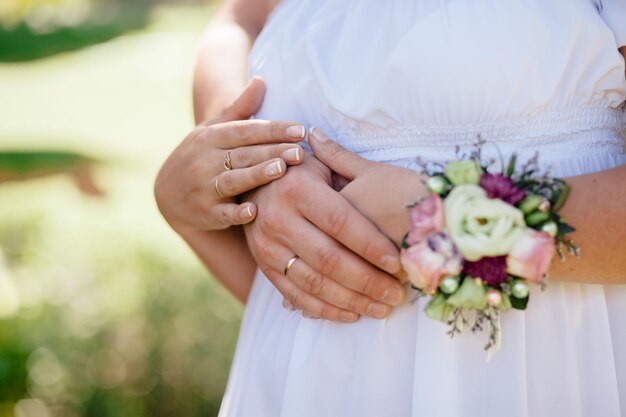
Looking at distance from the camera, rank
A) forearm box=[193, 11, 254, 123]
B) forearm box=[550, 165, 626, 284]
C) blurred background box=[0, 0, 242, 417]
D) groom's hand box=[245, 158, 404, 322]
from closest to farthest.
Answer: forearm box=[550, 165, 626, 284], groom's hand box=[245, 158, 404, 322], forearm box=[193, 11, 254, 123], blurred background box=[0, 0, 242, 417]

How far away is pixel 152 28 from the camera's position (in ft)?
58.3

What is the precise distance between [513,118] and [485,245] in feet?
1.26

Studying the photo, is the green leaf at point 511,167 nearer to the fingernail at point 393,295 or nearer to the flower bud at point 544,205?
the flower bud at point 544,205

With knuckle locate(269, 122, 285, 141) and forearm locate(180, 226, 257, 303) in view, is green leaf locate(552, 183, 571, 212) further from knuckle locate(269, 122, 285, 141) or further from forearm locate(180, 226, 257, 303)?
forearm locate(180, 226, 257, 303)

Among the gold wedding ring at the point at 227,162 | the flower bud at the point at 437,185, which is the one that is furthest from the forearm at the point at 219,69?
the flower bud at the point at 437,185

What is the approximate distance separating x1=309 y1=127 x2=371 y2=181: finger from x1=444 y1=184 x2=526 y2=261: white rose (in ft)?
1.09

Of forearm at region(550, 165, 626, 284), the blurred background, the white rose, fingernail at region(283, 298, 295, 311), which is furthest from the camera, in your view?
the blurred background

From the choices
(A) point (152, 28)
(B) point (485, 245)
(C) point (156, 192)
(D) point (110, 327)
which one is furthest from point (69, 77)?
(B) point (485, 245)

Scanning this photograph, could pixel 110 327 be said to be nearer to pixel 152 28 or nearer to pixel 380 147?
pixel 380 147

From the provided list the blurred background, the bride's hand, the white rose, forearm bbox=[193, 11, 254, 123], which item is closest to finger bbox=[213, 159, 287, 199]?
the bride's hand

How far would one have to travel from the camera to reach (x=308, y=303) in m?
1.66

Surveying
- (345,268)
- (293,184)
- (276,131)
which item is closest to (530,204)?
(345,268)

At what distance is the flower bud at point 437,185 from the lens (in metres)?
1.37

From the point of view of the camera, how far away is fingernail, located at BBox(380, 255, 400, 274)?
1.50m
